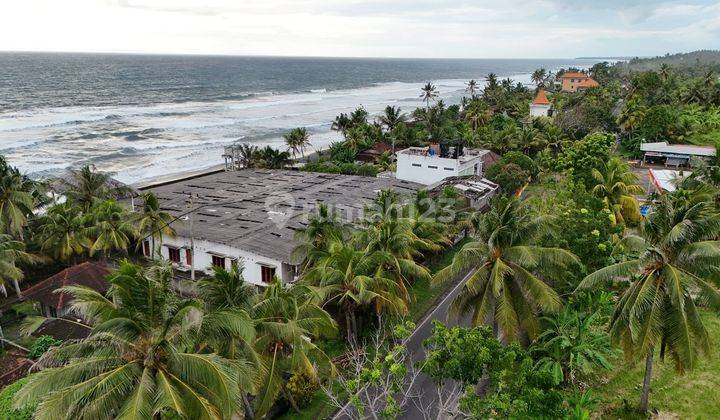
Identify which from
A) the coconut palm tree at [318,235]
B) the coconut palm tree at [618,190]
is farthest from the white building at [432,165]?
the coconut palm tree at [318,235]

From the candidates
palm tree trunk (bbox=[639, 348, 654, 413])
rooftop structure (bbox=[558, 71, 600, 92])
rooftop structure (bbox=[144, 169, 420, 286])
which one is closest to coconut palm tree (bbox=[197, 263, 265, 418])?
rooftop structure (bbox=[144, 169, 420, 286])

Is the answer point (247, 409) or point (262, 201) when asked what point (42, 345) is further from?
point (262, 201)

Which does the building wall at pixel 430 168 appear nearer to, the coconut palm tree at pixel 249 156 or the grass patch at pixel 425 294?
the grass patch at pixel 425 294

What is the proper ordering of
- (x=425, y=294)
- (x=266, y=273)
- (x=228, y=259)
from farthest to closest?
(x=228, y=259)
(x=425, y=294)
(x=266, y=273)

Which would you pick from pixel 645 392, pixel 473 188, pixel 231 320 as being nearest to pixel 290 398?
pixel 231 320

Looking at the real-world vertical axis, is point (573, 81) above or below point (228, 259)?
above

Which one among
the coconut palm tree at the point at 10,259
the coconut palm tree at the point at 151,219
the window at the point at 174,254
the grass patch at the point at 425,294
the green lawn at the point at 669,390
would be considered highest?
the coconut palm tree at the point at 151,219

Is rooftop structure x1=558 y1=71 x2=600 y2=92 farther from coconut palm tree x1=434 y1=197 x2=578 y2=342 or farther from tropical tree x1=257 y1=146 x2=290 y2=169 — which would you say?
coconut palm tree x1=434 y1=197 x2=578 y2=342

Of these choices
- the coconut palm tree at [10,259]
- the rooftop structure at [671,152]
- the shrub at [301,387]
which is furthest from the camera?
the rooftop structure at [671,152]
